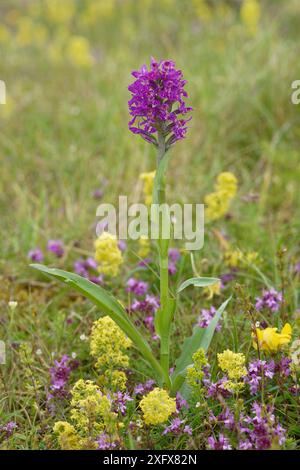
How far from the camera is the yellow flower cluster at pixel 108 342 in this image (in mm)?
1771

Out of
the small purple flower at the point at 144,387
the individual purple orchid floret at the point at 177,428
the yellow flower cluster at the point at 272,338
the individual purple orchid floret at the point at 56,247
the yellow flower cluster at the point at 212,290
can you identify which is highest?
the individual purple orchid floret at the point at 56,247

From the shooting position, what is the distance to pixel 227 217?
2.83 meters

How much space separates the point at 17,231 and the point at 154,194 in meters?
1.58

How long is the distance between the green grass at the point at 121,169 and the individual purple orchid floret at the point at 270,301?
0.05 meters

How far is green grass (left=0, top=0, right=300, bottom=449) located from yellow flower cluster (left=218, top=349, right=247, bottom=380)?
178 millimetres

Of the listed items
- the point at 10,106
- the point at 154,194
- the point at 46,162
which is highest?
the point at 10,106

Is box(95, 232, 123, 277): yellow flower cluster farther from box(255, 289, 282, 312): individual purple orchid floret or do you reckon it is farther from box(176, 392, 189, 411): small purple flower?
box(176, 392, 189, 411): small purple flower

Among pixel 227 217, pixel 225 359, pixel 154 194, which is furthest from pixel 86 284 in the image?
pixel 227 217

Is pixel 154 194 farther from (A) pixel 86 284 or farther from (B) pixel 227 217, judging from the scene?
(B) pixel 227 217

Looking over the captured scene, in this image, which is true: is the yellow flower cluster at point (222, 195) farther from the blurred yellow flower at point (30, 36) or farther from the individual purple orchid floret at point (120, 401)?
the blurred yellow flower at point (30, 36)

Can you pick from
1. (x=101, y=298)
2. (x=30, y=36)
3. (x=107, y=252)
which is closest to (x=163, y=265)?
(x=101, y=298)

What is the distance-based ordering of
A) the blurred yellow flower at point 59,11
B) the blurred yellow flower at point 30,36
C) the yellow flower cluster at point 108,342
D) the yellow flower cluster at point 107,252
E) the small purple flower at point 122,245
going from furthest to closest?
the blurred yellow flower at point 59,11 → the blurred yellow flower at point 30,36 → the small purple flower at point 122,245 → the yellow flower cluster at point 107,252 → the yellow flower cluster at point 108,342

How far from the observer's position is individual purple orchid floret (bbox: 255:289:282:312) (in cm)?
205

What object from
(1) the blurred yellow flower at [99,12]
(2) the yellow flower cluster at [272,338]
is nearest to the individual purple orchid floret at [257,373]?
(2) the yellow flower cluster at [272,338]
